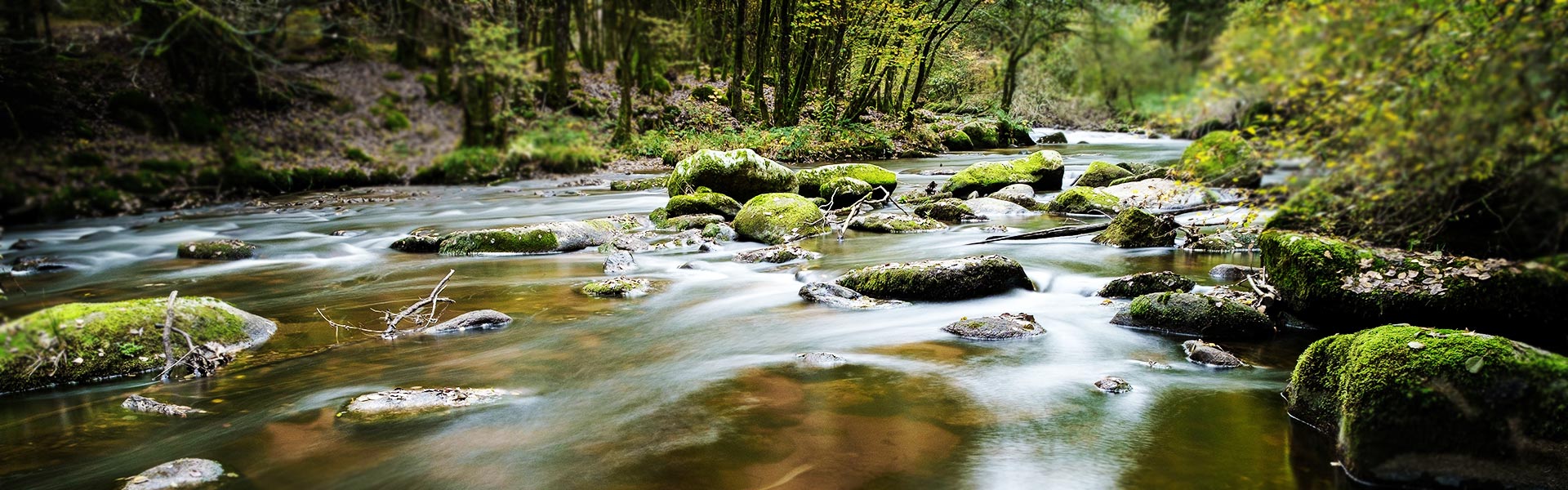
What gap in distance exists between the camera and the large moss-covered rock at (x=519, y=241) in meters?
10.9

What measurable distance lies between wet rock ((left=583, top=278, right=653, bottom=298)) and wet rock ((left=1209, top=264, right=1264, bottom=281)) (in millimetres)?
6029

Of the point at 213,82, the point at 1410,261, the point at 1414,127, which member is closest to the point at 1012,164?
the point at 1410,261

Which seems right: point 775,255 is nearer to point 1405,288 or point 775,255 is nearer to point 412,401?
point 412,401

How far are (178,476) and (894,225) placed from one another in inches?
389

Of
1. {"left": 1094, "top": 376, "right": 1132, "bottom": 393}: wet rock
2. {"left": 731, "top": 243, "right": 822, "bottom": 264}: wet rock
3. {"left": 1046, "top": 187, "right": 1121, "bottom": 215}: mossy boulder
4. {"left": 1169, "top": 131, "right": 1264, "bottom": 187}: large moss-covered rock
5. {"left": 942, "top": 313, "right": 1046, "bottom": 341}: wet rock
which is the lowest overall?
{"left": 1094, "top": 376, "right": 1132, "bottom": 393}: wet rock

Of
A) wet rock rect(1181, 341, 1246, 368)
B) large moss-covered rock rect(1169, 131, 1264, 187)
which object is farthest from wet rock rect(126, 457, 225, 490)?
wet rock rect(1181, 341, 1246, 368)

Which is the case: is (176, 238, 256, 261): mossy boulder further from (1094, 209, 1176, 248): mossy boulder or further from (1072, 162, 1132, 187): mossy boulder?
(1072, 162, 1132, 187): mossy boulder

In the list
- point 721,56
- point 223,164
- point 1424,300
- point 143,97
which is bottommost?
point 1424,300

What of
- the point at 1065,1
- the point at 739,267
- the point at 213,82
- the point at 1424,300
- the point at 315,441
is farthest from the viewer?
the point at 1065,1

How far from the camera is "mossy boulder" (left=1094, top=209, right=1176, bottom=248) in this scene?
10.2 m

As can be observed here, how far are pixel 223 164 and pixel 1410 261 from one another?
23.2ft

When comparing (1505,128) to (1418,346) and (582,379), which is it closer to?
(1418,346)

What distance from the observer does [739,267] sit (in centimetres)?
991

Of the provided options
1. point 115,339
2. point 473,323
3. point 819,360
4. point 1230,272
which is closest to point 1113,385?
point 819,360
